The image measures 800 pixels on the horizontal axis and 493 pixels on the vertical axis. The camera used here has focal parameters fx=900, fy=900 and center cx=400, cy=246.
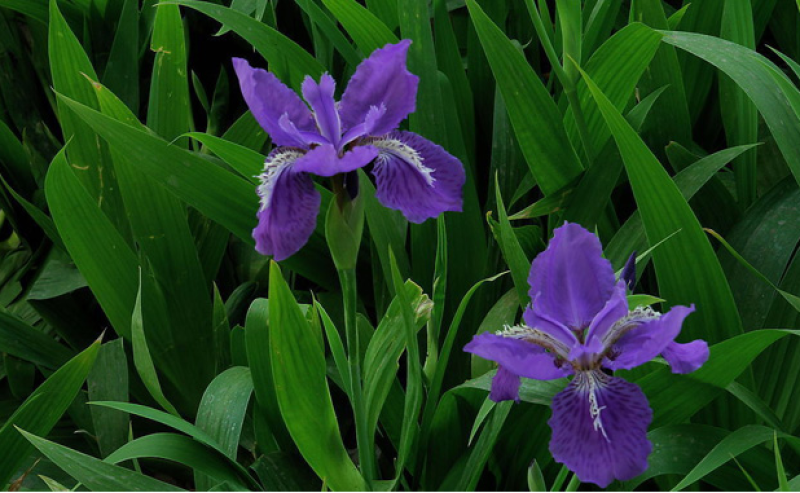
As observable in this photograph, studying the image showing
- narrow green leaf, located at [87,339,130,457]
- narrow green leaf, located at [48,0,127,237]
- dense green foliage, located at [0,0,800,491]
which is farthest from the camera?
narrow green leaf, located at [48,0,127,237]

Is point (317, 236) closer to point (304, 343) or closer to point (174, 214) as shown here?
point (174, 214)

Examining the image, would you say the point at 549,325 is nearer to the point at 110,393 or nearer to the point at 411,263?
the point at 411,263

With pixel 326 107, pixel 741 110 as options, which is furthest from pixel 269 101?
pixel 741 110

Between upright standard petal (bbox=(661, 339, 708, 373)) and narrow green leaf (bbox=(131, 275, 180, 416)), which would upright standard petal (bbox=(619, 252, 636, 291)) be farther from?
narrow green leaf (bbox=(131, 275, 180, 416))

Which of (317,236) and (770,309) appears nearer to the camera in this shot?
(770,309)

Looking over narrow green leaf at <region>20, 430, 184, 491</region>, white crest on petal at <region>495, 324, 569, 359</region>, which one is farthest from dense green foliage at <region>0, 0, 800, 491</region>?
white crest on petal at <region>495, 324, 569, 359</region>

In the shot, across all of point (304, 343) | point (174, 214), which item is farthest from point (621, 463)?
point (174, 214)

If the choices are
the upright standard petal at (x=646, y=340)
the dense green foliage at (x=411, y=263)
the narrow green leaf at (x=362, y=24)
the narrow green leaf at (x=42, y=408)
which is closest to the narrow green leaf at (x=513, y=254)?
the dense green foliage at (x=411, y=263)

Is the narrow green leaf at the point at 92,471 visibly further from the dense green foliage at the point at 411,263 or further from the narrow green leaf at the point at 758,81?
the narrow green leaf at the point at 758,81
